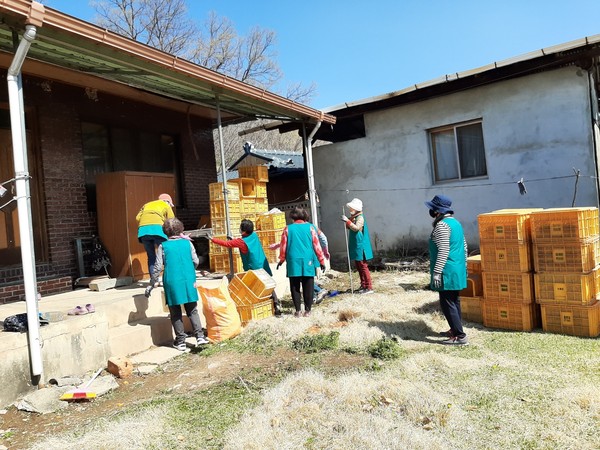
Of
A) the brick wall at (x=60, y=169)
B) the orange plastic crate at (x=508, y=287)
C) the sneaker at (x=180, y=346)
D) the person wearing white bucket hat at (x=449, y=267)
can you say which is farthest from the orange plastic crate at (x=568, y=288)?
the brick wall at (x=60, y=169)

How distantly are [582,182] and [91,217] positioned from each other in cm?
883

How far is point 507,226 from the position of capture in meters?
5.75

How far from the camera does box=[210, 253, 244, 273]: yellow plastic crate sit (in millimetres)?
8477

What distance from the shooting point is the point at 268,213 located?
9438 mm

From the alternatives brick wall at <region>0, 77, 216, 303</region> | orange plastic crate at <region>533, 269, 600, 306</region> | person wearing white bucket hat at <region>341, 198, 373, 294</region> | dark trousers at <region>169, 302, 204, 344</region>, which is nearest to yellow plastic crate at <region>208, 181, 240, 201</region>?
brick wall at <region>0, 77, 216, 303</region>

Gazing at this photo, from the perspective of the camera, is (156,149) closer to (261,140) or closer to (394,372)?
(394,372)

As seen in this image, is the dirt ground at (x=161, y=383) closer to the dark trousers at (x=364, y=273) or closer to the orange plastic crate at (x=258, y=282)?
the orange plastic crate at (x=258, y=282)

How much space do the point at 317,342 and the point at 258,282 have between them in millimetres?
1461

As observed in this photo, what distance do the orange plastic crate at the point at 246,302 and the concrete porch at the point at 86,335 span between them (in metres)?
0.47

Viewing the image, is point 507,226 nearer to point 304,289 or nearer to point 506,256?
point 506,256

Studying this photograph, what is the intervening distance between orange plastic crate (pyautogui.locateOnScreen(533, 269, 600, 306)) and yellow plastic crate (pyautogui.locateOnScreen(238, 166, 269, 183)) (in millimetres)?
5661

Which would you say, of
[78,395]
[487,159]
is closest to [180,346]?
→ [78,395]

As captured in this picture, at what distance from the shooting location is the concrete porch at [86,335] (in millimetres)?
4387

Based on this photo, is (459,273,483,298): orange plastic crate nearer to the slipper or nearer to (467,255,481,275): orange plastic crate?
(467,255,481,275): orange plastic crate
